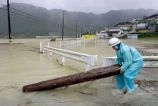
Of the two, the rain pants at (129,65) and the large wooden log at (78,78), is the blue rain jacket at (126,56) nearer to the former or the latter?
the rain pants at (129,65)

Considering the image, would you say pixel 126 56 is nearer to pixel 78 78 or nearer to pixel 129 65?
pixel 129 65

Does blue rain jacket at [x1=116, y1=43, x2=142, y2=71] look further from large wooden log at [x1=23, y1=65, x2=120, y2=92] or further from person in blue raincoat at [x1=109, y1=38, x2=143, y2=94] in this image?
large wooden log at [x1=23, y1=65, x2=120, y2=92]

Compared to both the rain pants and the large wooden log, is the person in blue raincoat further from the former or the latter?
the large wooden log

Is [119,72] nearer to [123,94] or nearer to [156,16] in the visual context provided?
[123,94]

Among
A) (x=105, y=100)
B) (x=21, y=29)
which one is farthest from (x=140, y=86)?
(x=21, y=29)

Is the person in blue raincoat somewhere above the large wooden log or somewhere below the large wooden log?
above

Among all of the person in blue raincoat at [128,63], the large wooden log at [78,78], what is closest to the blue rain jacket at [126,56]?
the person in blue raincoat at [128,63]

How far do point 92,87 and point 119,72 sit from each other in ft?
4.79

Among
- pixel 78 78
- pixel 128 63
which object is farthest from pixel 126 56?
pixel 78 78

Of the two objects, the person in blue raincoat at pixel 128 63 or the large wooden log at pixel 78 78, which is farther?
the large wooden log at pixel 78 78

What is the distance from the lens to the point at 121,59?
699 centimetres

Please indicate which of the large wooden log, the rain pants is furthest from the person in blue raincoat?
the large wooden log

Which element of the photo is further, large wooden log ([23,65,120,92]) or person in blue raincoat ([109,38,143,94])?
large wooden log ([23,65,120,92])

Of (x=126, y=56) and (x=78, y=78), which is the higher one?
(x=126, y=56)
